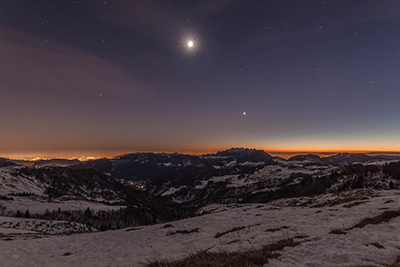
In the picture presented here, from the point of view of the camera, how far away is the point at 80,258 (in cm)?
1694

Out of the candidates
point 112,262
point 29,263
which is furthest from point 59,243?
point 112,262

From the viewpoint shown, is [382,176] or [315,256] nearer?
[315,256]

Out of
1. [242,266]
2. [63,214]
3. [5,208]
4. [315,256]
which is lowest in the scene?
[63,214]

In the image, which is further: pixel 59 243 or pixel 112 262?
pixel 59 243

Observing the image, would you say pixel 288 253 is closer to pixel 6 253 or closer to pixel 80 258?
pixel 80 258

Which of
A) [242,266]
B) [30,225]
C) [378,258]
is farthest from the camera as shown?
[30,225]

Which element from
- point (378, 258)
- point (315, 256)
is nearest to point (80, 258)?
point (315, 256)

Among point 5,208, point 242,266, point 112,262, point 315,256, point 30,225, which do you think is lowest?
point 5,208

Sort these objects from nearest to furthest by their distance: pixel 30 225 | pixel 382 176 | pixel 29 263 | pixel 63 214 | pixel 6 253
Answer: pixel 29 263 < pixel 6 253 < pixel 30 225 < pixel 382 176 < pixel 63 214

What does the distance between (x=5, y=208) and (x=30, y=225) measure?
15808 cm

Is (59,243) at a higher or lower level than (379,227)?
lower

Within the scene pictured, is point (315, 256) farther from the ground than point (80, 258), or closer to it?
farther from the ground

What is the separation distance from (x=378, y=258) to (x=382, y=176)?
751ft

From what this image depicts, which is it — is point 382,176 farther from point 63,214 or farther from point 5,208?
point 5,208
